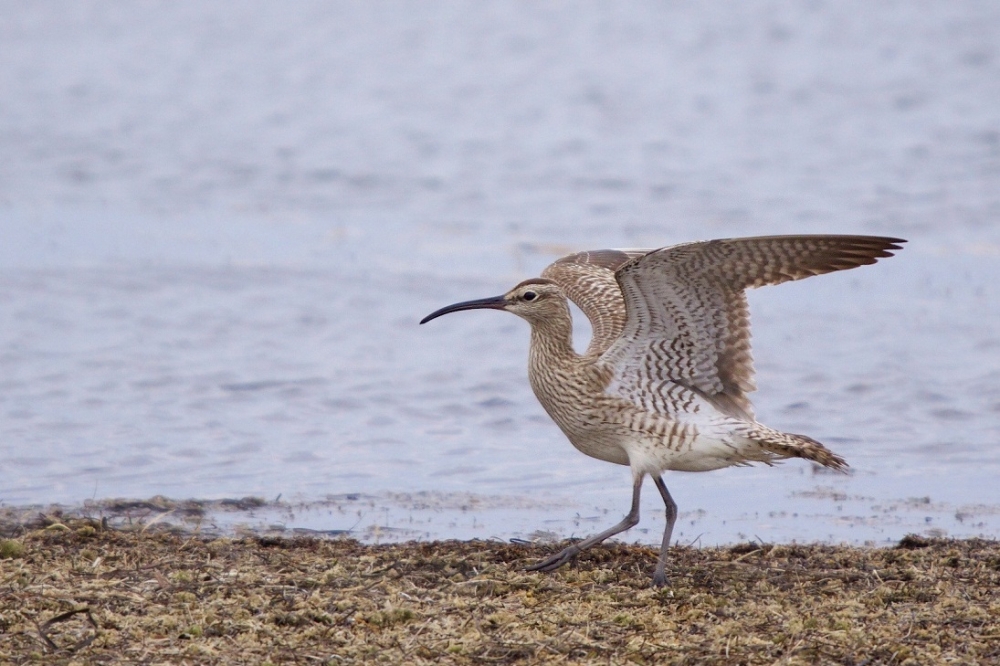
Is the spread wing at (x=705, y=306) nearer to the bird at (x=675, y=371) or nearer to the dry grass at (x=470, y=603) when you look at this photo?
the bird at (x=675, y=371)

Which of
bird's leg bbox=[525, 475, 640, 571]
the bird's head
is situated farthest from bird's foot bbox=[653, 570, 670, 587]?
the bird's head

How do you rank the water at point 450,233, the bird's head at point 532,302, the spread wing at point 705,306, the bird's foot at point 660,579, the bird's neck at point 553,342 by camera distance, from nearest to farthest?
1. the bird's foot at point 660,579
2. the spread wing at point 705,306
3. the bird's neck at point 553,342
4. the bird's head at point 532,302
5. the water at point 450,233

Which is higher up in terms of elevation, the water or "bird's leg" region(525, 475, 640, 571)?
the water

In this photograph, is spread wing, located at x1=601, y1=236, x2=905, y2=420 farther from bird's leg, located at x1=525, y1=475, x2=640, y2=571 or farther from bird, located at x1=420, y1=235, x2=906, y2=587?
bird's leg, located at x1=525, y1=475, x2=640, y2=571

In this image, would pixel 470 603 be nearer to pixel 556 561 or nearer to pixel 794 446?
pixel 556 561

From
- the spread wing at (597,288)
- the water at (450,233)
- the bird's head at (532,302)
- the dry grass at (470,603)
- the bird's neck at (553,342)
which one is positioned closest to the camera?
the dry grass at (470,603)

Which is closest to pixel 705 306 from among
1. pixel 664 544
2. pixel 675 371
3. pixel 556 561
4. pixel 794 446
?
pixel 675 371

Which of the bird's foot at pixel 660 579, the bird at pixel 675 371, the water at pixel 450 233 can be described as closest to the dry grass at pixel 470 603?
the bird's foot at pixel 660 579

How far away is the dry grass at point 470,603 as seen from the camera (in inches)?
185

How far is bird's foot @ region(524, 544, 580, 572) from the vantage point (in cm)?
590

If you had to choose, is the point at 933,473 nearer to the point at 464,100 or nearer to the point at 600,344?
the point at 600,344

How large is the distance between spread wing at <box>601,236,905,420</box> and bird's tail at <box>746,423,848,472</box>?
0.30 m

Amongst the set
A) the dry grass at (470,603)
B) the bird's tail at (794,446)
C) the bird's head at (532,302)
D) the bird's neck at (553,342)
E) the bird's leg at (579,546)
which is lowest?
the dry grass at (470,603)

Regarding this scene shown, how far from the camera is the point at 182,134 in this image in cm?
1614
